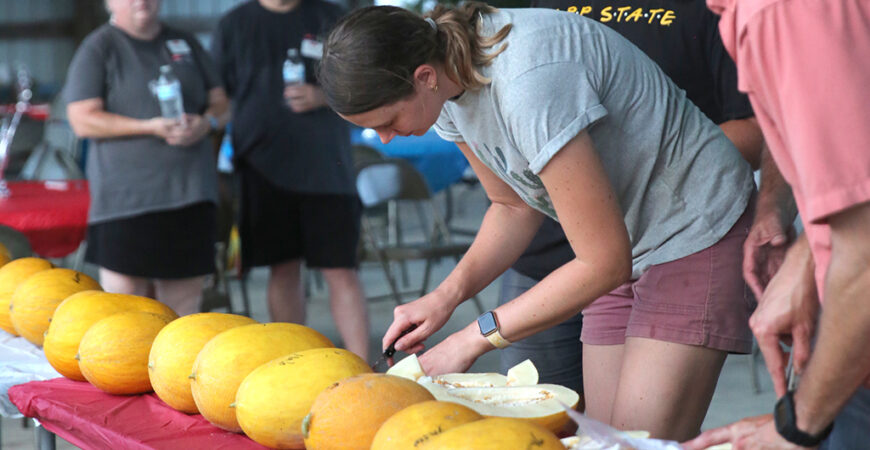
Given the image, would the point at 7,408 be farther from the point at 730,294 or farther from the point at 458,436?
the point at 730,294

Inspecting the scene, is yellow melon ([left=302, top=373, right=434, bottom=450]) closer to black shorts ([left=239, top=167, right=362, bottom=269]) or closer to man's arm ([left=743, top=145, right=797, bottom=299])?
man's arm ([left=743, top=145, right=797, bottom=299])

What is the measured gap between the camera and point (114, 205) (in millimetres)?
2975

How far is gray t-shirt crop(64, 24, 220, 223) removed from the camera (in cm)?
293

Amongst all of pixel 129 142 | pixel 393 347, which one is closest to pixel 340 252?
pixel 129 142

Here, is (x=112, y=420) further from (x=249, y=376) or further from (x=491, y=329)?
(x=491, y=329)

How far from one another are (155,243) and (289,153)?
0.59 metres

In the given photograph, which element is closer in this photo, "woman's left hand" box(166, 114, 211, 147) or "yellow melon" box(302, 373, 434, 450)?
"yellow melon" box(302, 373, 434, 450)

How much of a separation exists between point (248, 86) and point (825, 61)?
9.10ft

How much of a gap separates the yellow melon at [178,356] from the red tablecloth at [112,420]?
31 mm

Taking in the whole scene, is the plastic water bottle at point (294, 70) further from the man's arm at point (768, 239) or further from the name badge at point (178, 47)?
the man's arm at point (768, 239)

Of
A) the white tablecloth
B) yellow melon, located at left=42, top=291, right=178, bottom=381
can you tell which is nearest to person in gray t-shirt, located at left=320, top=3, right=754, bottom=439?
yellow melon, located at left=42, top=291, right=178, bottom=381

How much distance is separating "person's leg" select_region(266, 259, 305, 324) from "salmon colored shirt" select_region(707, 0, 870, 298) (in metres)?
2.82

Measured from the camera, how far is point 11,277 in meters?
1.91

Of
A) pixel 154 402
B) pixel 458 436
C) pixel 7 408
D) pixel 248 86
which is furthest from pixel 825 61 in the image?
pixel 248 86
